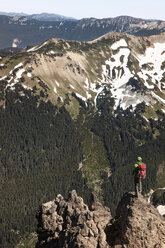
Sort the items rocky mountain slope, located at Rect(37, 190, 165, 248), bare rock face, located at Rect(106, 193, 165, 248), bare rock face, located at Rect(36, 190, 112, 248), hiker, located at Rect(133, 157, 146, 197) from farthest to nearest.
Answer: hiker, located at Rect(133, 157, 146, 197) → bare rock face, located at Rect(36, 190, 112, 248) → rocky mountain slope, located at Rect(37, 190, 165, 248) → bare rock face, located at Rect(106, 193, 165, 248)

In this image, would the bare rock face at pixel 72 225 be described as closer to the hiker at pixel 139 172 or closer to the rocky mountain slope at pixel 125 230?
the rocky mountain slope at pixel 125 230

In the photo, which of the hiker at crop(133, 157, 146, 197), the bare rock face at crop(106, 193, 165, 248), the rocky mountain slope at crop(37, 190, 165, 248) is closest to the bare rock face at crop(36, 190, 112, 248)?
the rocky mountain slope at crop(37, 190, 165, 248)

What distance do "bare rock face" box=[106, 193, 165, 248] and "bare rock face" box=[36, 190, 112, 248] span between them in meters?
2.34

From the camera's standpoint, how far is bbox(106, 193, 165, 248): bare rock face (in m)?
36.4

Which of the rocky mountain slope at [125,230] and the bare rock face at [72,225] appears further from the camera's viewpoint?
the bare rock face at [72,225]

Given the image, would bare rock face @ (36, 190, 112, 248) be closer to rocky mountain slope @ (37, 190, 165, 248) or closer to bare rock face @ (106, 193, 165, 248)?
rocky mountain slope @ (37, 190, 165, 248)

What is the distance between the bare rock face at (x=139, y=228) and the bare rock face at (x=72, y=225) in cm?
234

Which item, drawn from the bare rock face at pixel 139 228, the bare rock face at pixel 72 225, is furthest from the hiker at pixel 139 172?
the bare rock face at pixel 72 225

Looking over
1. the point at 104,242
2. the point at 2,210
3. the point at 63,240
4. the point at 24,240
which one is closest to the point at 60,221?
the point at 63,240

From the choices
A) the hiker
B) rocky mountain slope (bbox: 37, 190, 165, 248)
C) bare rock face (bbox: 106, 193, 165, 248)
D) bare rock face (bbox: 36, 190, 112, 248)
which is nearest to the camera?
bare rock face (bbox: 106, 193, 165, 248)

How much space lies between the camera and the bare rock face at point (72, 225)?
37625 millimetres

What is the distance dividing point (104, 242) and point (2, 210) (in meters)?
157

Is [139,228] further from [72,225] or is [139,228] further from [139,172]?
[72,225]

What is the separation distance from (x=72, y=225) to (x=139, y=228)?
49.4 feet
